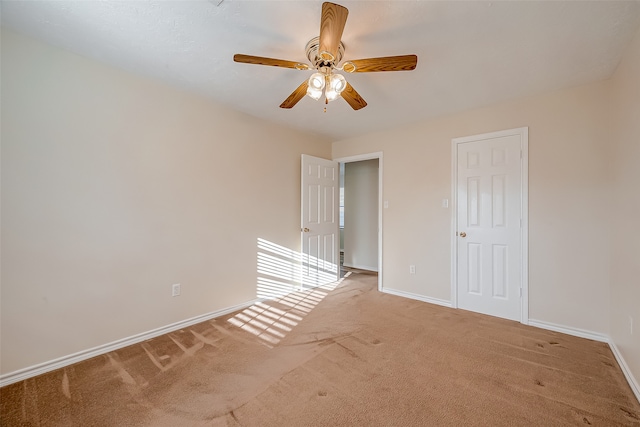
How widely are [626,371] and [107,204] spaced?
4.16m

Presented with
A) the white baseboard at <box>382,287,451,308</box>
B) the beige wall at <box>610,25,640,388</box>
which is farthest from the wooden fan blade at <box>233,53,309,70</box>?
the white baseboard at <box>382,287,451,308</box>

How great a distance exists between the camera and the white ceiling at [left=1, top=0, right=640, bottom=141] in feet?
5.16

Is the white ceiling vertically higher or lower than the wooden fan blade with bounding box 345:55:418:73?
higher

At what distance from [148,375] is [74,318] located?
0.78 m

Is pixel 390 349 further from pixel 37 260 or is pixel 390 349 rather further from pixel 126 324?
pixel 37 260

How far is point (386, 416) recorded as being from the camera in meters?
1.53

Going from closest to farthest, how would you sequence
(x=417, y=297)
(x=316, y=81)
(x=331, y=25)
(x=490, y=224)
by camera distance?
(x=331, y=25) → (x=316, y=81) → (x=490, y=224) → (x=417, y=297)

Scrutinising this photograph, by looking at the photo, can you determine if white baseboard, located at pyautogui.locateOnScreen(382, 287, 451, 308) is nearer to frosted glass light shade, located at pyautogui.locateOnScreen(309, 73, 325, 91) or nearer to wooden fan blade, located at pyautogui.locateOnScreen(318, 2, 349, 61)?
frosted glass light shade, located at pyautogui.locateOnScreen(309, 73, 325, 91)

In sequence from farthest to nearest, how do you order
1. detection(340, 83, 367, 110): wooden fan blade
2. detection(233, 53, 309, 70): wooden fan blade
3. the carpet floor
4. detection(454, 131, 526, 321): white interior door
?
detection(454, 131, 526, 321): white interior door < detection(340, 83, 367, 110): wooden fan blade < detection(233, 53, 309, 70): wooden fan blade < the carpet floor

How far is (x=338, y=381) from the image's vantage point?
1844mm

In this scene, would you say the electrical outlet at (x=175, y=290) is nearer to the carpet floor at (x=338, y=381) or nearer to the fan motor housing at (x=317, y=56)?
the carpet floor at (x=338, y=381)

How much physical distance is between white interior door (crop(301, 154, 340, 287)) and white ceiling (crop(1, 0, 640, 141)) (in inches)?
62.2

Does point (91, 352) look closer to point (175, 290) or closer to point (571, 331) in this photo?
point (175, 290)

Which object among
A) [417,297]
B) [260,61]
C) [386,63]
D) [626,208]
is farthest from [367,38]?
[417,297]
